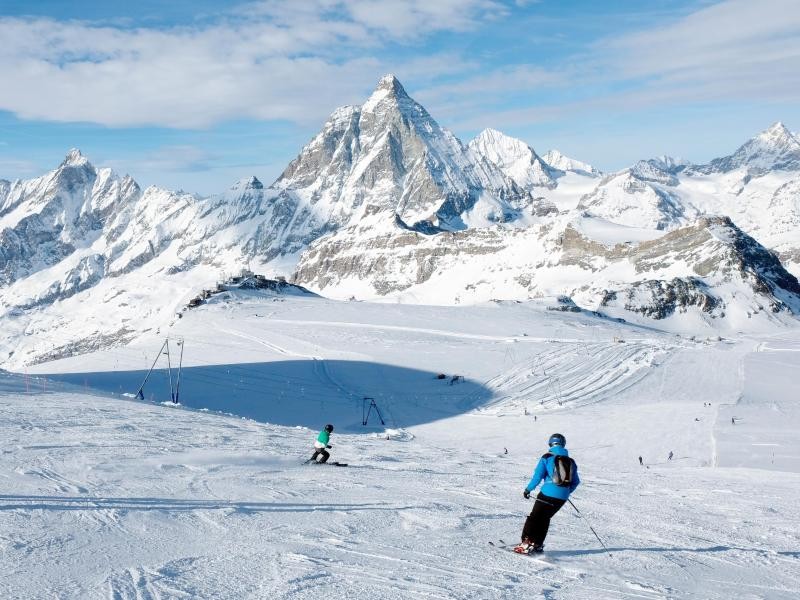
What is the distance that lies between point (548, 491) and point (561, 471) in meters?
0.36

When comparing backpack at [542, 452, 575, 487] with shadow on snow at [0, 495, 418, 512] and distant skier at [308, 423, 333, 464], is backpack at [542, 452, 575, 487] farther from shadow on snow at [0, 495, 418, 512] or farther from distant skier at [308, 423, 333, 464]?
distant skier at [308, 423, 333, 464]

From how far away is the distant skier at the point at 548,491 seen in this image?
32.0ft

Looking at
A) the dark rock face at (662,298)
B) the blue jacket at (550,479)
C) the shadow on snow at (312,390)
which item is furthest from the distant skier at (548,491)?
the dark rock face at (662,298)

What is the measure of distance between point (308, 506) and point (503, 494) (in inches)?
216

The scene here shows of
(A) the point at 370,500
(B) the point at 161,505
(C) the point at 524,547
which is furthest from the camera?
(A) the point at 370,500

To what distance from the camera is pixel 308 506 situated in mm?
11938

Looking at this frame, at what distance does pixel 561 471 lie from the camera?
988cm

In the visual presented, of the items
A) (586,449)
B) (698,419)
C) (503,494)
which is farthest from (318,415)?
(503,494)

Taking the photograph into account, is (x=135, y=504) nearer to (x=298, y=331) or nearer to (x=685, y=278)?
(x=298, y=331)

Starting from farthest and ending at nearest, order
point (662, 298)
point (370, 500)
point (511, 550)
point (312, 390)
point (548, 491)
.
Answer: point (662, 298) < point (312, 390) < point (370, 500) < point (548, 491) < point (511, 550)

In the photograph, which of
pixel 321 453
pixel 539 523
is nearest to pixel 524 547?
pixel 539 523

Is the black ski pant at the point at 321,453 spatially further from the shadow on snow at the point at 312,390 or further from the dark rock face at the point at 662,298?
the dark rock face at the point at 662,298

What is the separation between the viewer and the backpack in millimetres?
9859

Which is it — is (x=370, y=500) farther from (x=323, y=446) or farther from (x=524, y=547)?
(x=323, y=446)
